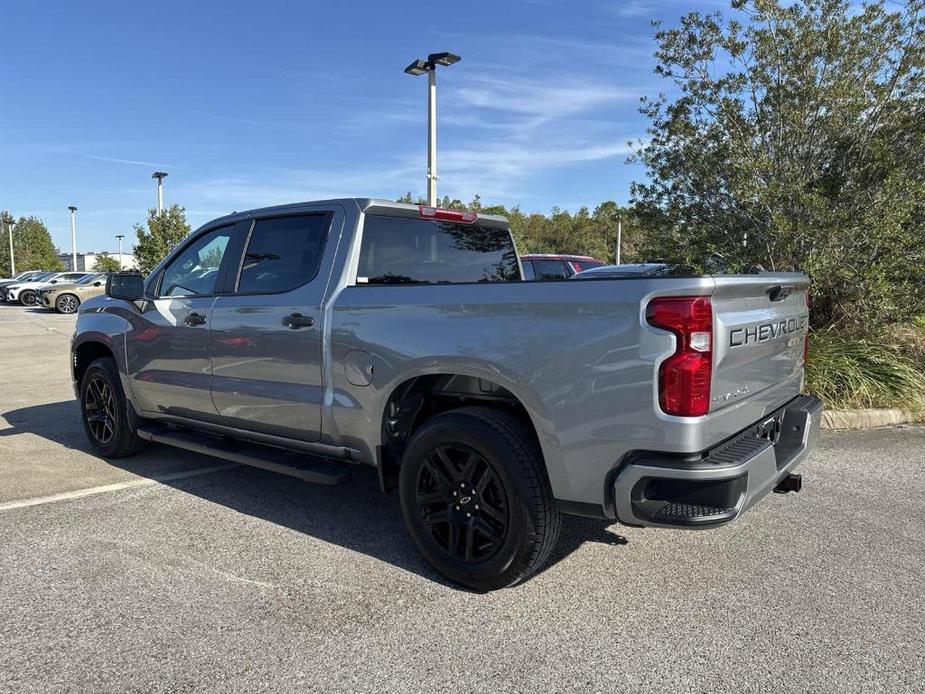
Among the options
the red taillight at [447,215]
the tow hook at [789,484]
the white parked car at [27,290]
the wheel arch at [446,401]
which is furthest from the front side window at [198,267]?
the white parked car at [27,290]

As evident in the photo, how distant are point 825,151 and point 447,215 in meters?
5.52

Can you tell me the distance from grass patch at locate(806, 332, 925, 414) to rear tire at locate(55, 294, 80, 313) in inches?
957

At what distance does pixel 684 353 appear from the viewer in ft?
8.68

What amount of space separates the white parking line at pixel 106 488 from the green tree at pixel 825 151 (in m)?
5.96

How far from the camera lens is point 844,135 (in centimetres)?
756

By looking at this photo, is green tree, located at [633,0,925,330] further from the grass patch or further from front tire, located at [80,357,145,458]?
front tire, located at [80,357,145,458]

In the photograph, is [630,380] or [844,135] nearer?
[630,380]

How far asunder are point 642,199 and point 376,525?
6.55 meters

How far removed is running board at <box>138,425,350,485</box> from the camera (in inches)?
149

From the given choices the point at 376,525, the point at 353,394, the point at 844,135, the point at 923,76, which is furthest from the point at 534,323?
the point at 923,76

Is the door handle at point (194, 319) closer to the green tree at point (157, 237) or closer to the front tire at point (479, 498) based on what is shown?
the front tire at point (479, 498)

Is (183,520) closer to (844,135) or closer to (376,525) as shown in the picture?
(376,525)

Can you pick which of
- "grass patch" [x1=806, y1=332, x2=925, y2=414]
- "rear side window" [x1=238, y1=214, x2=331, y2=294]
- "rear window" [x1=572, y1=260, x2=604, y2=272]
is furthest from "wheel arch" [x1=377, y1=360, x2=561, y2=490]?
"rear window" [x1=572, y1=260, x2=604, y2=272]

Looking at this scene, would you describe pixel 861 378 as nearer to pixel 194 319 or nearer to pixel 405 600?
pixel 405 600
